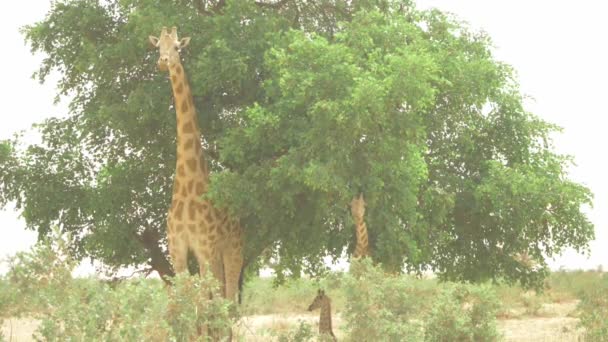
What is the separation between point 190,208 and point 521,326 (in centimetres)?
1426

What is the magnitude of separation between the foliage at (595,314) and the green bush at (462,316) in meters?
2.41

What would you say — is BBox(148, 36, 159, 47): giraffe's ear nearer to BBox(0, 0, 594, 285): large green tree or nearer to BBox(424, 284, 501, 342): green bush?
BBox(0, 0, 594, 285): large green tree

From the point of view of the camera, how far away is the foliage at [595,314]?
16.8 m

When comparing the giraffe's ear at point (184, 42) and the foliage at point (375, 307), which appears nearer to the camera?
the foliage at point (375, 307)

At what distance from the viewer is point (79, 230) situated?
2017 centimetres

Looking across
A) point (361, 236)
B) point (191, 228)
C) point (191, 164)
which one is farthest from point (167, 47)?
point (361, 236)

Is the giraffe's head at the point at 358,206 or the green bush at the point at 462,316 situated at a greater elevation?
the giraffe's head at the point at 358,206

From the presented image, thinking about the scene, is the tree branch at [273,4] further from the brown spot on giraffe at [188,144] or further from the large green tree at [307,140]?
the brown spot on giraffe at [188,144]

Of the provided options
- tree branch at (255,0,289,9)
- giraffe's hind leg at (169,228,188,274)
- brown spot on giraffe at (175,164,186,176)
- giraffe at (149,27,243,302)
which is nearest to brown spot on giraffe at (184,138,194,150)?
giraffe at (149,27,243,302)

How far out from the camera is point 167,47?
51.5ft

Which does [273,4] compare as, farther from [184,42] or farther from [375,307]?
[375,307]

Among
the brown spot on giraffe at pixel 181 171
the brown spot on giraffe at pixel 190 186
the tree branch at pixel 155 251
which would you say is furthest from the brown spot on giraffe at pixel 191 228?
the tree branch at pixel 155 251

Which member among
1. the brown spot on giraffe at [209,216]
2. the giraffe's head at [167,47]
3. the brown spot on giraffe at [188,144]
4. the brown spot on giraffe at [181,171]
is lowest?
the brown spot on giraffe at [209,216]

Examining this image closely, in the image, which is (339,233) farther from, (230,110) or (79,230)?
(79,230)
